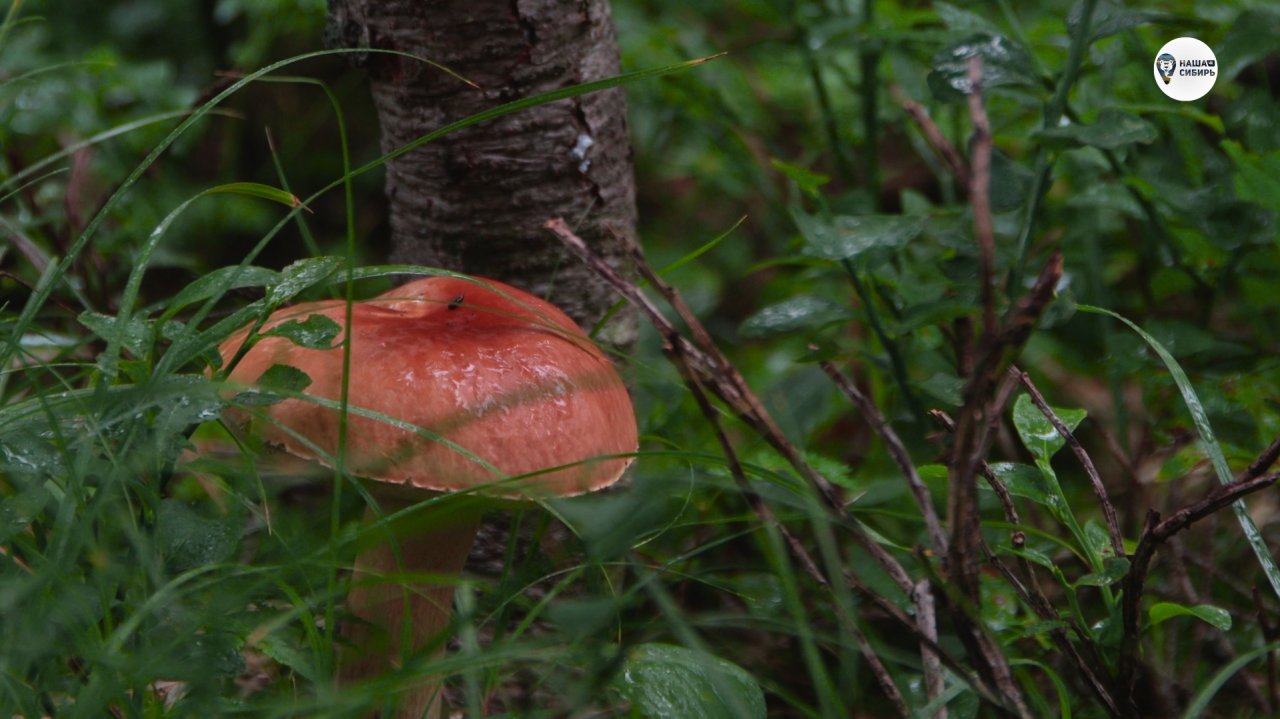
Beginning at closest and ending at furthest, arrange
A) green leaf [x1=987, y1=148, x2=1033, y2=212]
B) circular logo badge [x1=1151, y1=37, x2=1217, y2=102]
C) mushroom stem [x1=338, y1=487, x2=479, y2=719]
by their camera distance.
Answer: mushroom stem [x1=338, y1=487, x2=479, y2=719], green leaf [x1=987, y1=148, x2=1033, y2=212], circular logo badge [x1=1151, y1=37, x2=1217, y2=102]

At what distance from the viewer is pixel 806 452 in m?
1.59

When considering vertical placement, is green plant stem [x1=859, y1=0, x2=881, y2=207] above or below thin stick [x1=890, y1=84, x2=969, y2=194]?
below

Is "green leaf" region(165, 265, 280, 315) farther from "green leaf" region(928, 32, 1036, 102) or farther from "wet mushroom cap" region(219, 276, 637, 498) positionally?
"green leaf" region(928, 32, 1036, 102)

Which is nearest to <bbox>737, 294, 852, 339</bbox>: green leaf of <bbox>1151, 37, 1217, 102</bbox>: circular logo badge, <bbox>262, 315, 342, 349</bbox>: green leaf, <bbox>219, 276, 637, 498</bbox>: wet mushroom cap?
<bbox>219, 276, 637, 498</bbox>: wet mushroom cap

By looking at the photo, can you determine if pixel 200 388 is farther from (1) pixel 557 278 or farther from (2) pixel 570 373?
(1) pixel 557 278

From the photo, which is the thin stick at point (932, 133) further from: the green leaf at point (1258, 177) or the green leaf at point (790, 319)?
the green leaf at point (1258, 177)

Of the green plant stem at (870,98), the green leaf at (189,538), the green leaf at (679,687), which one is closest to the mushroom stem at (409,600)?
the green leaf at (189,538)

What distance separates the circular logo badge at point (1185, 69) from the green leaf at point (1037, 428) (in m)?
0.98

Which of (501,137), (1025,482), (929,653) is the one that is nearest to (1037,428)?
(1025,482)

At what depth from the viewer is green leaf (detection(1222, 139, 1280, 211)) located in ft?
5.08

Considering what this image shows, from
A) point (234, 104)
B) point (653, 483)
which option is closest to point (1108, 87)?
point (653, 483)

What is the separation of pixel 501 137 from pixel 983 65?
757 mm

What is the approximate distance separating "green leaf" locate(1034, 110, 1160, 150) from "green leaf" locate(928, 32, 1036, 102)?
0.44 ft

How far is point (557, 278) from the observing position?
174 cm
